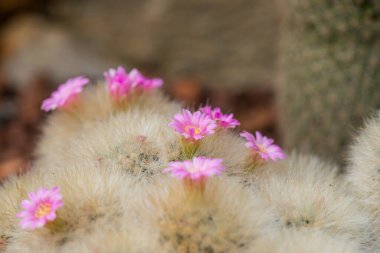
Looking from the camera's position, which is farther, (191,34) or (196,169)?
(191,34)

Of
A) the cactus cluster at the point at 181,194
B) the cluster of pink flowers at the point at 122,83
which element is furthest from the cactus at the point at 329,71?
the cluster of pink flowers at the point at 122,83

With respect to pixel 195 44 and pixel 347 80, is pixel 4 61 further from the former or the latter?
pixel 347 80

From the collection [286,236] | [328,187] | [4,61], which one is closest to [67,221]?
Answer: [286,236]

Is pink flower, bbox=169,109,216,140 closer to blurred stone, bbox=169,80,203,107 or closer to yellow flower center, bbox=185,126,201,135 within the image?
yellow flower center, bbox=185,126,201,135

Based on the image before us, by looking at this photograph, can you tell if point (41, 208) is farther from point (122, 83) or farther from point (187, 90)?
point (187, 90)

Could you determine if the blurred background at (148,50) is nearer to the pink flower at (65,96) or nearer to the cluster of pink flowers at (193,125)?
the pink flower at (65,96)

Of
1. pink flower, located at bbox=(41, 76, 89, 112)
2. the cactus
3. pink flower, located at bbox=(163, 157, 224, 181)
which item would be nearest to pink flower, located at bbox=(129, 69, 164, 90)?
pink flower, located at bbox=(41, 76, 89, 112)

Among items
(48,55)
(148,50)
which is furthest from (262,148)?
(48,55)
